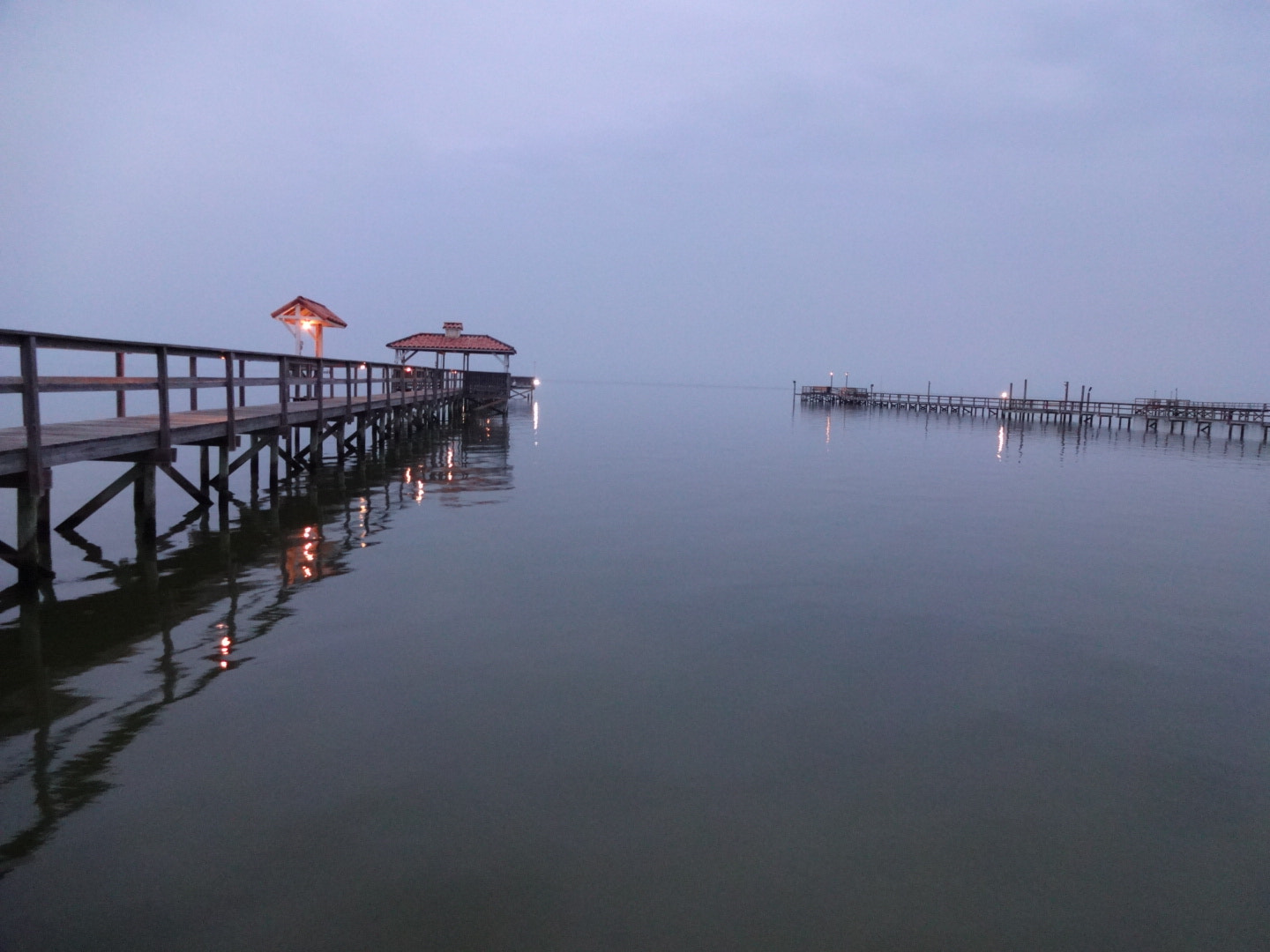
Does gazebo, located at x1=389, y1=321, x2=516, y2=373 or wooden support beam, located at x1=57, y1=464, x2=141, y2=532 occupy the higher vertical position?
gazebo, located at x1=389, y1=321, x2=516, y2=373

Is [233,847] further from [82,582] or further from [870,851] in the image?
[82,582]

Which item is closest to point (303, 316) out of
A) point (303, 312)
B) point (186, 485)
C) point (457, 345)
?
point (303, 312)

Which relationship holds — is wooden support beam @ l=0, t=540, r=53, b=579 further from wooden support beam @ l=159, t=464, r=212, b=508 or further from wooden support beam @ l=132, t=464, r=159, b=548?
wooden support beam @ l=159, t=464, r=212, b=508

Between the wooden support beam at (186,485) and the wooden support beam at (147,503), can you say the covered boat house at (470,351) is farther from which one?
the wooden support beam at (147,503)

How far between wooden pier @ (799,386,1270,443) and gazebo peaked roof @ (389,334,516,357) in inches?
1192

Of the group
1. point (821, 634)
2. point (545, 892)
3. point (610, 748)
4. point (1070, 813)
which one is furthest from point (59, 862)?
point (821, 634)

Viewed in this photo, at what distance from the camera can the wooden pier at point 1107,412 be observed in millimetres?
41969

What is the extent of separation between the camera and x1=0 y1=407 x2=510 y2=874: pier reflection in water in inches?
166

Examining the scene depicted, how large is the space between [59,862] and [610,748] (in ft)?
8.96

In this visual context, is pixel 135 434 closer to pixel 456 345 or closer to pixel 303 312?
pixel 303 312

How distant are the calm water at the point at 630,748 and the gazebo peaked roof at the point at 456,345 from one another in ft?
98.8

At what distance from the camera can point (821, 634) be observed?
7082 millimetres

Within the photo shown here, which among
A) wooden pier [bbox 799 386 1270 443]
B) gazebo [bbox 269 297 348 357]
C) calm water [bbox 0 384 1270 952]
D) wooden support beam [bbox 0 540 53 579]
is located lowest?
calm water [bbox 0 384 1270 952]

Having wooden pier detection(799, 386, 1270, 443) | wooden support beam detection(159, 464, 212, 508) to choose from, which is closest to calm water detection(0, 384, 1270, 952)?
wooden support beam detection(159, 464, 212, 508)
